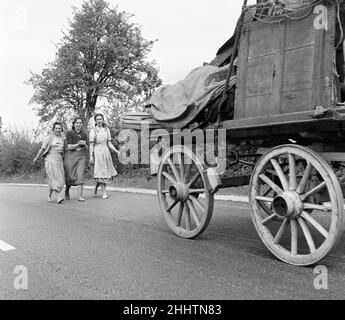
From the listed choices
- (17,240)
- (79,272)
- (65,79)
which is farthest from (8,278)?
(65,79)

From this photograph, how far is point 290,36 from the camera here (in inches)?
160

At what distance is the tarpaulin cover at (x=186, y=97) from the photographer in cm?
490

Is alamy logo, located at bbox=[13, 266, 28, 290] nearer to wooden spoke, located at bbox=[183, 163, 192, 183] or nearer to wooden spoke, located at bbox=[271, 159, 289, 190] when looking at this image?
wooden spoke, located at bbox=[183, 163, 192, 183]

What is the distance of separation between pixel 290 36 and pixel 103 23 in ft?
110

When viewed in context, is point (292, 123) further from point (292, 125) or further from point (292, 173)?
point (292, 173)

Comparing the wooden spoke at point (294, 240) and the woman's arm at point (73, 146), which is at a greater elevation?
the woman's arm at point (73, 146)

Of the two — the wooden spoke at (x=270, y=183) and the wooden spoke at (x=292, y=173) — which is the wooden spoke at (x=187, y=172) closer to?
the wooden spoke at (x=270, y=183)

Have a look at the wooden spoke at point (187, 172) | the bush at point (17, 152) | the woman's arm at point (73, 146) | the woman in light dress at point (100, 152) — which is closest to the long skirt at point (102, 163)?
the woman in light dress at point (100, 152)

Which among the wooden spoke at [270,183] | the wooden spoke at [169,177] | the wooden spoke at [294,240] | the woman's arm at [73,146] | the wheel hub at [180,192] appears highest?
the woman's arm at [73,146]

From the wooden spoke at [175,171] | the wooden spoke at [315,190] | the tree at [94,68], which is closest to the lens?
the wooden spoke at [315,190]

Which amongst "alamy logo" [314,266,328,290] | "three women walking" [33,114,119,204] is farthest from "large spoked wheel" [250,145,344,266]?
"three women walking" [33,114,119,204]

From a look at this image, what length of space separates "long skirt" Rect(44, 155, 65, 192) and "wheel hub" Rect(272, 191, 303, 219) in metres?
6.93

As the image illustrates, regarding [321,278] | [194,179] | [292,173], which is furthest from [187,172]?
[321,278]

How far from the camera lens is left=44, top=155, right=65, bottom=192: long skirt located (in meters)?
10.1
